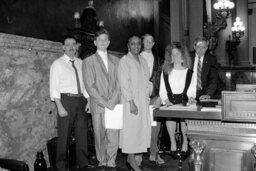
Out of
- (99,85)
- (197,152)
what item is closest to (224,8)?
(99,85)

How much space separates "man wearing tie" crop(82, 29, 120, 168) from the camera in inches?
142

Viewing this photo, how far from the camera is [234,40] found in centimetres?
1328

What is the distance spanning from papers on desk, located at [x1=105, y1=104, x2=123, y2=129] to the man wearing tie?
0.18ft

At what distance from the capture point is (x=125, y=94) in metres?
3.50

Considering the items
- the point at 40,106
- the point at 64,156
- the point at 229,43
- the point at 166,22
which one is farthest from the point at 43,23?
the point at 229,43

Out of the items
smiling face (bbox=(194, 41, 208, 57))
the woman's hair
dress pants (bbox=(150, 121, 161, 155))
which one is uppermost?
smiling face (bbox=(194, 41, 208, 57))

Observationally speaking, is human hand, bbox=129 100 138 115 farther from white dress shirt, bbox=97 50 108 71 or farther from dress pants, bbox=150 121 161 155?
dress pants, bbox=150 121 161 155

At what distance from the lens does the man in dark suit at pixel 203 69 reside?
407 centimetres

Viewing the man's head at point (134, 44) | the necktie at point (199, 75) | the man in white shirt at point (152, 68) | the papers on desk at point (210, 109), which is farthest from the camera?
the man in white shirt at point (152, 68)

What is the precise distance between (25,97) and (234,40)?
449 inches

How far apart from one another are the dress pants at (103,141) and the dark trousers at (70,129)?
32 centimetres

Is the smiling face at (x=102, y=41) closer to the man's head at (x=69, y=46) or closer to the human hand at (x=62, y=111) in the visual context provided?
the man's head at (x=69, y=46)

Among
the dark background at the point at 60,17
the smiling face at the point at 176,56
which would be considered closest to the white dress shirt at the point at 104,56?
the smiling face at the point at 176,56

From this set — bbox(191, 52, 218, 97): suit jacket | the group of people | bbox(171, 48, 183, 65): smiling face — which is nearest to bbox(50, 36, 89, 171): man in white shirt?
the group of people
